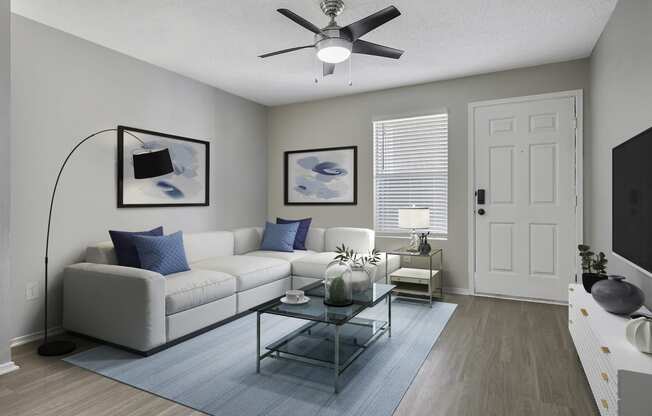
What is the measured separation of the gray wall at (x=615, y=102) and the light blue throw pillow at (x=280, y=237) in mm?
3155

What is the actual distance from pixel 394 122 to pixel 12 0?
386 cm

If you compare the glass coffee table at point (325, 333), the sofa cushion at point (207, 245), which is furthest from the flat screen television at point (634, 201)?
the sofa cushion at point (207, 245)

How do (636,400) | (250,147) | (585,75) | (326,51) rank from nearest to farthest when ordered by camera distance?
(636,400)
(326,51)
(585,75)
(250,147)

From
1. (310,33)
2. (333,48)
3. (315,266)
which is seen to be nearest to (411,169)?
(315,266)

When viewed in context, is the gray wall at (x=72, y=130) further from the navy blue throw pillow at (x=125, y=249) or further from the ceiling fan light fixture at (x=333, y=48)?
the ceiling fan light fixture at (x=333, y=48)

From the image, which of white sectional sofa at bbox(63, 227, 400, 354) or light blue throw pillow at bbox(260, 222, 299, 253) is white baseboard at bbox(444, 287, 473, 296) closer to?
white sectional sofa at bbox(63, 227, 400, 354)

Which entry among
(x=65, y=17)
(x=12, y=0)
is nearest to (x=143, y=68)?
(x=65, y=17)

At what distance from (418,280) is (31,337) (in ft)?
11.6

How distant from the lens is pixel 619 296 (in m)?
2.12

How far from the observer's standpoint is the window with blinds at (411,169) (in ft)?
15.3

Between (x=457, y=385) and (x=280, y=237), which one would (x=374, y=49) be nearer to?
(x=457, y=385)

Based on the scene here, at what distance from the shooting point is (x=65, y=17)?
9.83 feet

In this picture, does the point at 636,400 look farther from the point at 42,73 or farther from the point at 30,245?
the point at 42,73

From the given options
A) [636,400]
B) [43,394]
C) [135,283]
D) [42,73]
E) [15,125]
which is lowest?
[43,394]
